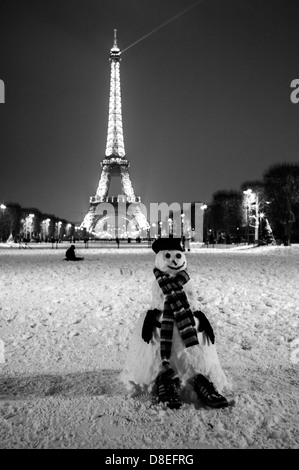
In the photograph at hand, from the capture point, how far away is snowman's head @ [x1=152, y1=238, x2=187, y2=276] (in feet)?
14.3

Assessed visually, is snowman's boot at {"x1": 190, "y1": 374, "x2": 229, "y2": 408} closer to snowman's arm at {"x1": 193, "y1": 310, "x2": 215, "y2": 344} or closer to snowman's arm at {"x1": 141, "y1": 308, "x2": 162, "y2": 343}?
snowman's arm at {"x1": 193, "y1": 310, "x2": 215, "y2": 344}

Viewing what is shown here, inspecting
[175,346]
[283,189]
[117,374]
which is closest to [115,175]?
[283,189]

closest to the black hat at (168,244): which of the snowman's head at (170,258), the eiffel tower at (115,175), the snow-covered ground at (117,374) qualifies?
Result: the snowman's head at (170,258)

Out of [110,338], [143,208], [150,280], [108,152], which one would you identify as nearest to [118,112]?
[108,152]

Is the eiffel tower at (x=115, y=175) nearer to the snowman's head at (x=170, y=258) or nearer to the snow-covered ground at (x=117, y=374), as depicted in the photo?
the snow-covered ground at (x=117, y=374)

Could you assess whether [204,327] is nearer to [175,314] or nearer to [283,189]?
[175,314]

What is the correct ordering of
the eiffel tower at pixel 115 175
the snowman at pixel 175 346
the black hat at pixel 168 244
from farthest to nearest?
1. the eiffel tower at pixel 115 175
2. the black hat at pixel 168 244
3. the snowman at pixel 175 346

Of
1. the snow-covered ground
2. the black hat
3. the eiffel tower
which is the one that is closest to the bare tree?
the snow-covered ground

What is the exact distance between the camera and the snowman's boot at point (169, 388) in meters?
4.05

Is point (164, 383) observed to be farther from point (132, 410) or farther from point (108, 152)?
point (108, 152)

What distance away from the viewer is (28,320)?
804cm

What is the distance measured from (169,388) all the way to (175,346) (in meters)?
0.39

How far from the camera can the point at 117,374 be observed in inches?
205
